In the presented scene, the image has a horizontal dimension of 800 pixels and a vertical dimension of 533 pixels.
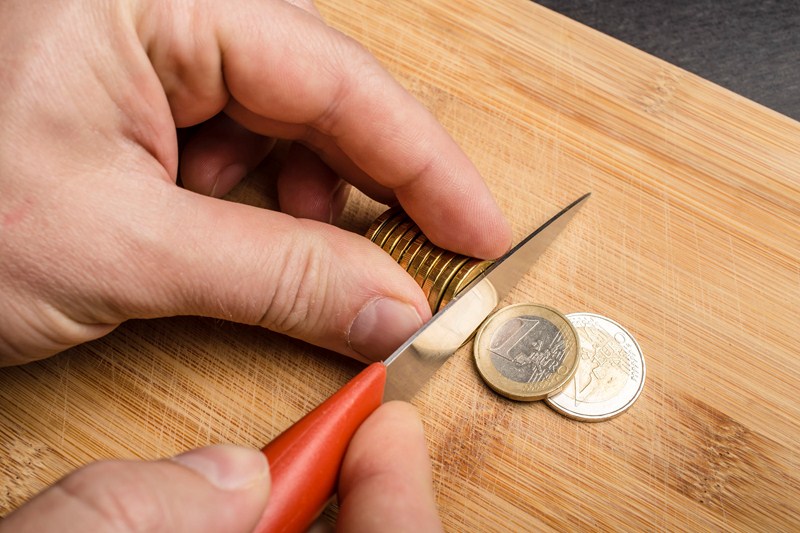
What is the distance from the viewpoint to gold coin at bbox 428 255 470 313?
146 cm

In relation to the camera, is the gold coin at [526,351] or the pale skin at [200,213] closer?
the pale skin at [200,213]

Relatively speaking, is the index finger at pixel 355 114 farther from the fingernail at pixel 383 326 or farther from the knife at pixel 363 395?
the fingernail at pixel 383 326

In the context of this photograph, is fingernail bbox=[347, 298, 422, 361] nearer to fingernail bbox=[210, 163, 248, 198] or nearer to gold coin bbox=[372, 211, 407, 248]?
gold coin bbox=[372, 211, 407, 248]

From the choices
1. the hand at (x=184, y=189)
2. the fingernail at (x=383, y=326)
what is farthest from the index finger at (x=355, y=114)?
the fingernail at (x=383, y=326)

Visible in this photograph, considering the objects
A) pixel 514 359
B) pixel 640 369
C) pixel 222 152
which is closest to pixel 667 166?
pixel 640 369

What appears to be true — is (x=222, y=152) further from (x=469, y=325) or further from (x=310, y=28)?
(x=469, y=325)

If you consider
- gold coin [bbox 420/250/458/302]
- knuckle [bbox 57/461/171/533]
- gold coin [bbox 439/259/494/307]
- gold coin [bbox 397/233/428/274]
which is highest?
knuckle [bbox 57/461/171/533]

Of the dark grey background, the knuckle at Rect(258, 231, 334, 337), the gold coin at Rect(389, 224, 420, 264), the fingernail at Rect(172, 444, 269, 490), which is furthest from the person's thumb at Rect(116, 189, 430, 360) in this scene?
the dark grey background

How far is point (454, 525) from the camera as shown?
133 cm

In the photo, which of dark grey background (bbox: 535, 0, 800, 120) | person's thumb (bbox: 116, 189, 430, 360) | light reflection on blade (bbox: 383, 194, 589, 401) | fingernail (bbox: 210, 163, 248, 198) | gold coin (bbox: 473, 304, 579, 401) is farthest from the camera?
dark grey background (bbox: 535, 0, 800, 120)

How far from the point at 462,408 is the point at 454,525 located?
0.72 feet

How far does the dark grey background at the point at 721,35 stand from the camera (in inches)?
107

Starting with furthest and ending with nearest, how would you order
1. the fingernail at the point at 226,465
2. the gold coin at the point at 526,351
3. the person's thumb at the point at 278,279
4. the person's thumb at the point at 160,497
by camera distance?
1. the gold coin at the point at 526,351
2. the person's thumb at the point at 278,279
3. the fingernail at the point at 226,465
4. the person's thumb at the point at 160,497

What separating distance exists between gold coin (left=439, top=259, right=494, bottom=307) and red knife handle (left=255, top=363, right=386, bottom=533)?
28 cm
